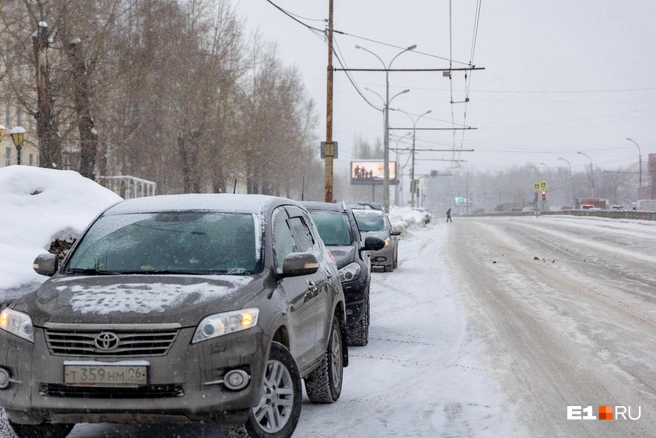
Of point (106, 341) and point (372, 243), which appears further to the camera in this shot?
point (372, 243)

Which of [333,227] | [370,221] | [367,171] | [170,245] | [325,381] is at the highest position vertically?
[367,171]

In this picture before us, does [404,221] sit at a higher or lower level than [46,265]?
lower

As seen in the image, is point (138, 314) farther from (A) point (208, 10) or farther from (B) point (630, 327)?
(A) point (208, 10)

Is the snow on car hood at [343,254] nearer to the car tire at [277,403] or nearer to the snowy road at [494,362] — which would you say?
the snowy road at [494,362]

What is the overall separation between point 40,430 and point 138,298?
101 cm

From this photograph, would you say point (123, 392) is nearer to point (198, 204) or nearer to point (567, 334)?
point (198, 204)

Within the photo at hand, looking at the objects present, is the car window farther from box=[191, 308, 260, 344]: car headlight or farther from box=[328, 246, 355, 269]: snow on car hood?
box=[328, 246, 355, 269]: snow on car hood

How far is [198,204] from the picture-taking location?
606 centimetres

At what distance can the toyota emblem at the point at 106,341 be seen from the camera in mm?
4473

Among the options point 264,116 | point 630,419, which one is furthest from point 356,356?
point 264,116

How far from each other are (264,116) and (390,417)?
47227 mm

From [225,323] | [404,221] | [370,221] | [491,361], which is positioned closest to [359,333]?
[491,361]

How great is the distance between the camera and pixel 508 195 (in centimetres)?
19488

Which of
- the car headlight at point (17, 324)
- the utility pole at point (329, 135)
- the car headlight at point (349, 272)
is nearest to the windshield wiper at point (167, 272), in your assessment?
the car headlight at point (17, 324)
